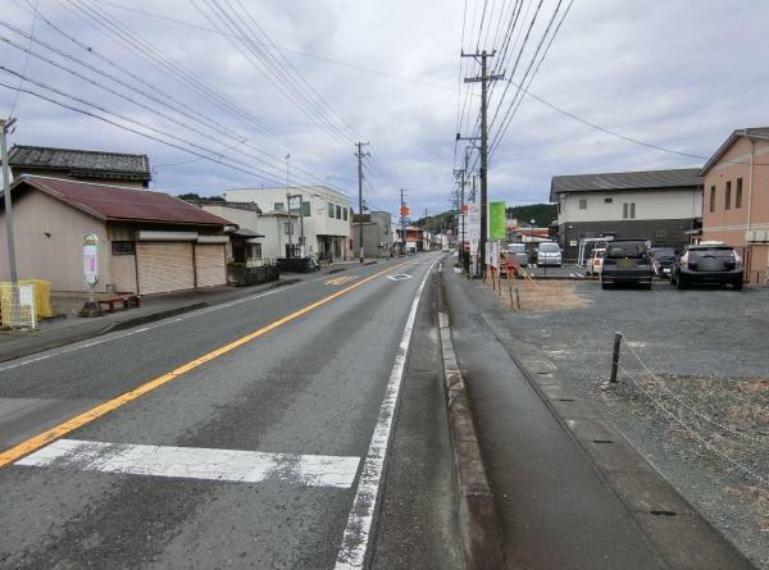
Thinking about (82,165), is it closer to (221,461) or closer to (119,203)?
(119,203)

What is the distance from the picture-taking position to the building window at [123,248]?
19.0m

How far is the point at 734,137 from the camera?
25828 millimetres

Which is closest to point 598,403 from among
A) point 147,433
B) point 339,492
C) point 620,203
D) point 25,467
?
point 339,492

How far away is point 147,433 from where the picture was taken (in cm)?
506

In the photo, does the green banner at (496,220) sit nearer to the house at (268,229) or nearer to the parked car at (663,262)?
the parked car at (663,262)

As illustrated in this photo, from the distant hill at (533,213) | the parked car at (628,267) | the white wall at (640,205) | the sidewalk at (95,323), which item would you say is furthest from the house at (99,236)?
the distant hill at (533,213)

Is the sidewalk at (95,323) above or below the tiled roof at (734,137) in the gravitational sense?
below

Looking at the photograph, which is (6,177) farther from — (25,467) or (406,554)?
(406,554)

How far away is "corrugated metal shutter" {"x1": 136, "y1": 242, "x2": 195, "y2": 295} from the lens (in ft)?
66.5

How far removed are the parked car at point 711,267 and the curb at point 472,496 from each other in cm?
1568

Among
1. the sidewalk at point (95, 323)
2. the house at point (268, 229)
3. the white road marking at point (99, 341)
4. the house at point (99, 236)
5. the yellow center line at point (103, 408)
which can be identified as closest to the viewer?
the yellow center line at point (103, 408)

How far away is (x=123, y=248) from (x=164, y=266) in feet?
7.62

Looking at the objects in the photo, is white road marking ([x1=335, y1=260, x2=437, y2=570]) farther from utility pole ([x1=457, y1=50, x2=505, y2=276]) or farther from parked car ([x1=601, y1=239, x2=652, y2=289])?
utility pole ([x1=457, y1=50, x2=505, y2=276])

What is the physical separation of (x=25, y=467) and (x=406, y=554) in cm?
324
